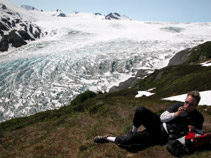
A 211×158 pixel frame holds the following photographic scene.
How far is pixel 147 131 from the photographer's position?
7.54 metres

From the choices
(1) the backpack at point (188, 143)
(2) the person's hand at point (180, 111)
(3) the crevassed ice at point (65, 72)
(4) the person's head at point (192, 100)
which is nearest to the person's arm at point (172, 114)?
(2) the person's hand at point (180, 111)

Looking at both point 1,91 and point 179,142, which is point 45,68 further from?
point 179,142

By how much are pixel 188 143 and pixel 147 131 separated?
57.6 inches

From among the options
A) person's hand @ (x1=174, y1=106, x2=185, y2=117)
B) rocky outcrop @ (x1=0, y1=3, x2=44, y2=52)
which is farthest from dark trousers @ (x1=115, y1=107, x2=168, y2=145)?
rocky outcrop @ (x1=0, y1=3, x2=44, y2=52)

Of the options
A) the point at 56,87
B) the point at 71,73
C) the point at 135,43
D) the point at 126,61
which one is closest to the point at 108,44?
the point at 135,43

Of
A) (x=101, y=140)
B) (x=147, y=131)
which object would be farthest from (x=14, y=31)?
(x=147, y=131)

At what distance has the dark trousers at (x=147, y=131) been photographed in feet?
23.9

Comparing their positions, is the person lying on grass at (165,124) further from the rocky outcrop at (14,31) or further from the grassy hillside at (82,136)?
the rocky outcrop at (14,31)

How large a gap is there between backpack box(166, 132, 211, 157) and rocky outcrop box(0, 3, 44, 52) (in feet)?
470

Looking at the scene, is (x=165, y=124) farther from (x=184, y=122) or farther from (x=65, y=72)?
(x=65, y=72)

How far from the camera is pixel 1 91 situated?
199ft

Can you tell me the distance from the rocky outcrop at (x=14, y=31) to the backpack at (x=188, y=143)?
5641 inches

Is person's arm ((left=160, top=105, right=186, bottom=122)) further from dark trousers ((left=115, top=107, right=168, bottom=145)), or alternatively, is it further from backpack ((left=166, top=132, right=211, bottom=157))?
backpack ((left=166, top=132, right=211, bottom=157))

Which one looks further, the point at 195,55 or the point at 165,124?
the point at 195,55
